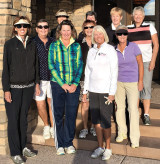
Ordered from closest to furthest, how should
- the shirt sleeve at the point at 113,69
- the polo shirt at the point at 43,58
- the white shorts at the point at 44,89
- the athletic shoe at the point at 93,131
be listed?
the shirt sleeve at the point at 113,69 → the polo shirt at the point at 43,58 → the white shorts at the point at 44,89 → the athletic shoe at the point at 93,131

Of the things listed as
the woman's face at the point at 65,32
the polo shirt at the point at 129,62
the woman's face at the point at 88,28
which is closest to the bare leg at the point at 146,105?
the polo shirt at the point at 129,62

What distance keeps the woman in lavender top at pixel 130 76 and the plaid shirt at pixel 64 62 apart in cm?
64

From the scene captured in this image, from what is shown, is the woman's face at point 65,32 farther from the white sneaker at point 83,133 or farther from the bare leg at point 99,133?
the white sneaker at point 83,133

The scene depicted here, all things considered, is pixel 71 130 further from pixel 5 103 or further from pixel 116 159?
pixel 5 103

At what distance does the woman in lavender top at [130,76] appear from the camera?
4043 mm

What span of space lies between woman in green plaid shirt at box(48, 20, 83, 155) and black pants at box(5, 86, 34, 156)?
43 cm

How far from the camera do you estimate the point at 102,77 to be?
3857 mm

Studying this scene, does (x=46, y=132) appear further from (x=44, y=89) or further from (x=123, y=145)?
(x=123, y=145)

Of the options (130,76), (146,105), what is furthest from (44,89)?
(146,105)

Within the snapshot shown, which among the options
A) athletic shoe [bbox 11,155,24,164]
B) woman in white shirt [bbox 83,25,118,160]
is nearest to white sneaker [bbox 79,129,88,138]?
woman in white shirt [bbox 83,25,118,160]

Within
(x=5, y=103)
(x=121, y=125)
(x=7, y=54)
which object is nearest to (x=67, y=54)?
(x=7, y=54)

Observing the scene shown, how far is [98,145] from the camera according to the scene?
4328 mm

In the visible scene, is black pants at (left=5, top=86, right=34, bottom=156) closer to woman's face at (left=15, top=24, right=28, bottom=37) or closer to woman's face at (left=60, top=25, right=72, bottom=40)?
woman's face at (left=15, top=24, right=28, bottom=37)

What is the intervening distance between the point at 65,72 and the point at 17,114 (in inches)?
36.8
